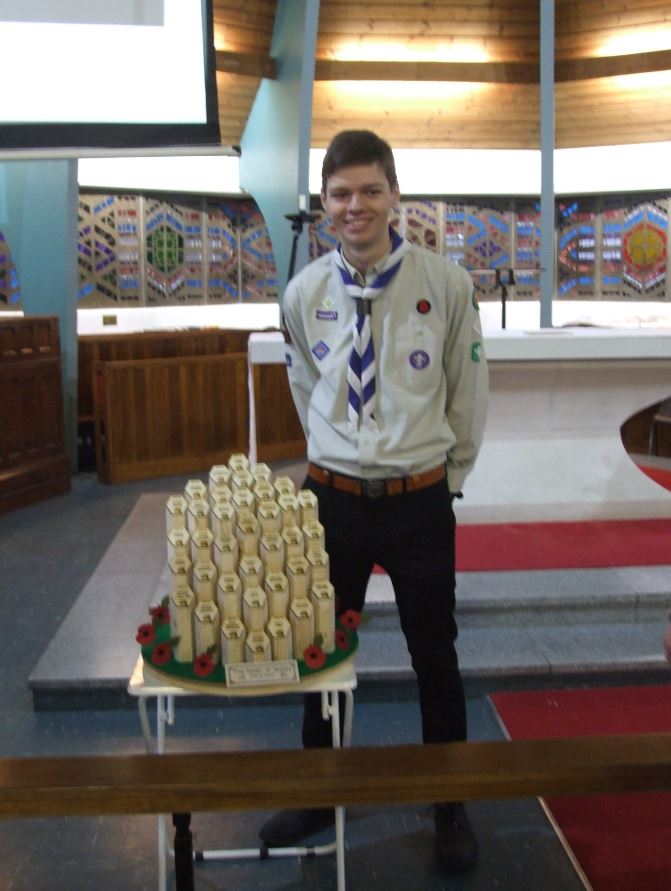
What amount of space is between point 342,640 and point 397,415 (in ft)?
1.76

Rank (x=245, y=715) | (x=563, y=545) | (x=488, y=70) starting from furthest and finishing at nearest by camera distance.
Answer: (x=488, y=70) → (x=563, y=545) → (x=245, y=715)

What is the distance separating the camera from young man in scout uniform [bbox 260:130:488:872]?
2.09 m

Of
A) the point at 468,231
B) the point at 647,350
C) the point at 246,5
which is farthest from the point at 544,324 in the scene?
the point at 246,5

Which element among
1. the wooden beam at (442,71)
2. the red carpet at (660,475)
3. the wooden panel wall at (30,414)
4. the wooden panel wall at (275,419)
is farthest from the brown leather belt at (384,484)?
the wooden panel wall at (275,419)

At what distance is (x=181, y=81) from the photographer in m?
4.73

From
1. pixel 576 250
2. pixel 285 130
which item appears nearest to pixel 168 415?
Result: pixel 285 130

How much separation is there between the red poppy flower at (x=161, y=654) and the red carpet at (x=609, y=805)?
124 cm

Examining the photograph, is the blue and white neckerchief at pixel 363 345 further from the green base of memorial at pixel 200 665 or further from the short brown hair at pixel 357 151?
the green base of memorial at pixel 200 665

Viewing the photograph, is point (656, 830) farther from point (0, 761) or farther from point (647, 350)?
point (647, 350)

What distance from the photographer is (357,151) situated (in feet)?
6.29

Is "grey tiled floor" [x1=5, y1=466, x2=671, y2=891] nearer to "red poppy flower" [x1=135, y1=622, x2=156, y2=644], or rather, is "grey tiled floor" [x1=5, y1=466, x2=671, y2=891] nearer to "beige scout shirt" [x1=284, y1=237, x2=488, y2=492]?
"red poppy flower" [x1=135, y1=622, x2=156, y2=644]

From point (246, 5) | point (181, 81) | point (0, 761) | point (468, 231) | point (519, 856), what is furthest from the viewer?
Result: point (468, 231)

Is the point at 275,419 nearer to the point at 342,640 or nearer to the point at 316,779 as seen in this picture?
the point at 342,640

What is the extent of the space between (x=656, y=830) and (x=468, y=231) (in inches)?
225
